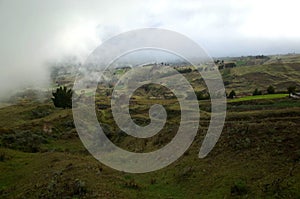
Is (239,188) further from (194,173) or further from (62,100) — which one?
(62,100)

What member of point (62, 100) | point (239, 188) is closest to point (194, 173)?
point (239, 188)

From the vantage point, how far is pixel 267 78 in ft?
390

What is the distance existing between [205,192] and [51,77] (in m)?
168

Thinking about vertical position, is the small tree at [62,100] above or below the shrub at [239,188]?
above

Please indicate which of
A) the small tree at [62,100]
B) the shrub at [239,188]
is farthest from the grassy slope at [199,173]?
the small tree at [62,100]

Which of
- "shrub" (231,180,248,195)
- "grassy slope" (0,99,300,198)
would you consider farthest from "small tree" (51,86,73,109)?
"shrub" (231,180,248,195)

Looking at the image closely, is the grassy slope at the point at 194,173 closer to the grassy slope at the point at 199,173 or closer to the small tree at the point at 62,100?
the grassy slope at the point at 199,173

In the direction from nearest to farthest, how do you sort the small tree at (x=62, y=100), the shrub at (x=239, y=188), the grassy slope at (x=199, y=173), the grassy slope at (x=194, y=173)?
the shrub at (x=239, y=188)
the grassy slope at (x=194, y=173)
the grassy slope at (x=199, y=173)
the small tree at (x=62, y=100)

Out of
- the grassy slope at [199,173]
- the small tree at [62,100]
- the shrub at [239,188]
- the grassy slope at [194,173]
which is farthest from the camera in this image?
the small tree at [62,100]

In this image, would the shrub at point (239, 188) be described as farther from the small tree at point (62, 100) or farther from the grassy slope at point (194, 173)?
the small tree at point (62, 100)

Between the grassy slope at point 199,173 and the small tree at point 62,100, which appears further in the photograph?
the small tree at point 62,100

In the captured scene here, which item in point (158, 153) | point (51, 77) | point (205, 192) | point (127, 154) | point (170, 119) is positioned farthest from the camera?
point (51, 77)

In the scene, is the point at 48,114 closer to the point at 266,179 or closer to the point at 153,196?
the point at 153,196

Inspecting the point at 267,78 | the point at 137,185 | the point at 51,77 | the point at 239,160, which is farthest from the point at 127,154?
the point at 51,77
